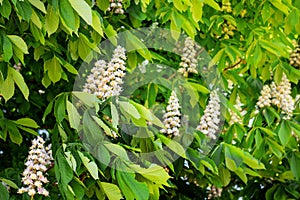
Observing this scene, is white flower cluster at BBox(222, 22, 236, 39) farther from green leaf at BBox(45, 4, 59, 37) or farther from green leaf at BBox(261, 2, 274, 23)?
green leaf at BBox(45, 4, 59, 37)

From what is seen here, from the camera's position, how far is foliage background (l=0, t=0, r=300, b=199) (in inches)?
83.0

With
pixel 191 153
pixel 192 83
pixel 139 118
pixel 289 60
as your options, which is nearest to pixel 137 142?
pixel 139 118

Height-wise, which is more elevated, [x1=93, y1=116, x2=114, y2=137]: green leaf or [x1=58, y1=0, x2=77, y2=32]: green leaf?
[x1=58, y1=0, x2=77, y2=32]: green leaf

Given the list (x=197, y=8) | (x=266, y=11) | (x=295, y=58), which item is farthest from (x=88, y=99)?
(x=295, y=58)

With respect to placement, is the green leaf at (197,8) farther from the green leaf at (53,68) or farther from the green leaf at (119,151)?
the green leaf at (119,151)

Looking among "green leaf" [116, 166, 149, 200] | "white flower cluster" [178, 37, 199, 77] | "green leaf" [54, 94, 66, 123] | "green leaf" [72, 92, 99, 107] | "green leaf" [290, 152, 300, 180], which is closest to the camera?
"green leaf" [116, 166, 149, 200]

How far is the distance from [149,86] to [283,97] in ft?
2.57

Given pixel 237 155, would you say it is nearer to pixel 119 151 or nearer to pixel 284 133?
pixel 284 133

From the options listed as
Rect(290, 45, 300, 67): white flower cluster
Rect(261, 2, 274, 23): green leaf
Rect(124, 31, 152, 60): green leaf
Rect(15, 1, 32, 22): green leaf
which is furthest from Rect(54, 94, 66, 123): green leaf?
Rect(290, 45, 300, 67): white flower cluster

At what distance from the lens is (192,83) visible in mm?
3059

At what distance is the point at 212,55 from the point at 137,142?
124 cm

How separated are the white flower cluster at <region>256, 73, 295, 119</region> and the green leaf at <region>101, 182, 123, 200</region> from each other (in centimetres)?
150

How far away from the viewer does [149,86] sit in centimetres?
309

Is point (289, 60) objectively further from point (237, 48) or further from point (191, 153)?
point (191, 153)
